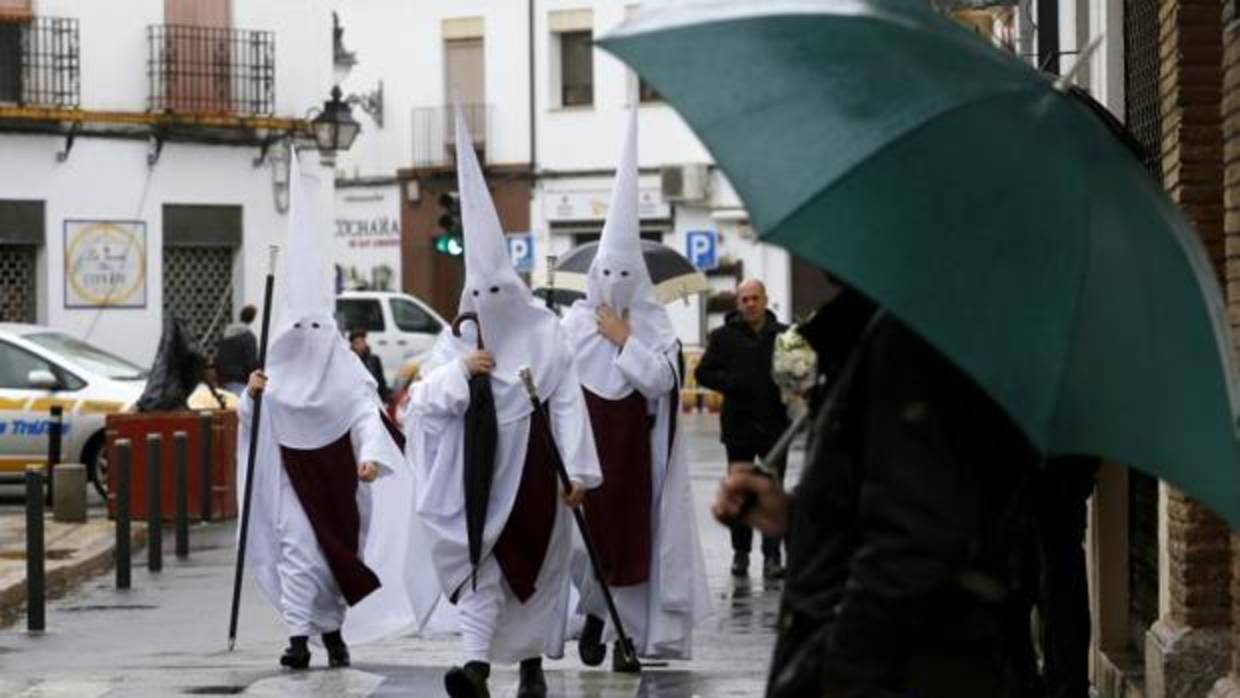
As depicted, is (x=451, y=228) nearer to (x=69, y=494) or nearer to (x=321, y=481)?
(x=69, y=494)

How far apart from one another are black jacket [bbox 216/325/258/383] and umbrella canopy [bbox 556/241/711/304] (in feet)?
36.5

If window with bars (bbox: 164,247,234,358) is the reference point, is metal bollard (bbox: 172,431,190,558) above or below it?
below

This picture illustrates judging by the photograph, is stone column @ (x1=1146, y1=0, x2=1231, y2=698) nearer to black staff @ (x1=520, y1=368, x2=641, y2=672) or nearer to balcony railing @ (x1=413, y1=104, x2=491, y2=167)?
black staff @ (x1=520, y1=368, x2=641, y2=672)

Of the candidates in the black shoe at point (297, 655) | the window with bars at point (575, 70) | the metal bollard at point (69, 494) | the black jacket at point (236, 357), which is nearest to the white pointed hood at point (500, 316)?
the black shoe at point (297, 655)

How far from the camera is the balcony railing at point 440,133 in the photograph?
50.6m

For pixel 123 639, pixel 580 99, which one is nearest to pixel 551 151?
pixel 580 99

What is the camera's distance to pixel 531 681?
11906mm

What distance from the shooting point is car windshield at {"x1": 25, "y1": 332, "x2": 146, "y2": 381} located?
26.2 m

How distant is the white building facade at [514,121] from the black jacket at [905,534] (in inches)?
1681

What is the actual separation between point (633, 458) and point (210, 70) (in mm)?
26599

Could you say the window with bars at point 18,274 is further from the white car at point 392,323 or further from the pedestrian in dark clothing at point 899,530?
the pedestrian in dark clothing at point 899,530

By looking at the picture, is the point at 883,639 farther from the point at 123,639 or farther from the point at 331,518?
the point at 123,639

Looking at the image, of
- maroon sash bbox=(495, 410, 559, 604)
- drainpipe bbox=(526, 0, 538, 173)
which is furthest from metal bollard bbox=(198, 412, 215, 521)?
drainpipe bbox=(526, 0, 538, 173)

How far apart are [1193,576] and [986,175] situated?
17.5 ft
